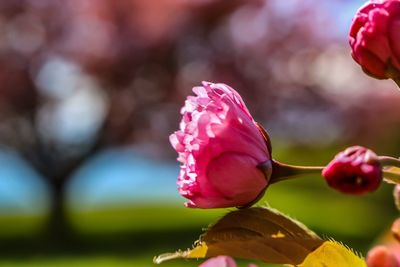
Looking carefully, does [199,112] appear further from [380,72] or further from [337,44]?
[337,44]

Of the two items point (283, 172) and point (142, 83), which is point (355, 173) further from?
point (142, 83)

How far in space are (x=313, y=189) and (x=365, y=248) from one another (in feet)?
16.9

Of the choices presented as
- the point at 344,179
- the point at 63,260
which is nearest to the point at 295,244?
the point at 344,179

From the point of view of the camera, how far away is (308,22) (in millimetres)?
8633

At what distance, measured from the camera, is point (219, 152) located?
64 cm

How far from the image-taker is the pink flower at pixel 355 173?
57 centimetres

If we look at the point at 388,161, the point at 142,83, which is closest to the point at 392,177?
the point at 388,161

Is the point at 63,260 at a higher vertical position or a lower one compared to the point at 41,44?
lower

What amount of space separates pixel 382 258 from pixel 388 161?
105 mm

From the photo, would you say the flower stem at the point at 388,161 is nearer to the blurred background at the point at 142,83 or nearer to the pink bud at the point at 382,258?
the pink bud at the point at 382,258

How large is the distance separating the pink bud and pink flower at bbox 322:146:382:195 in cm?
6

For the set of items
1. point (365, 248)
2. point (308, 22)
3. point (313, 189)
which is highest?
point (308, 22)

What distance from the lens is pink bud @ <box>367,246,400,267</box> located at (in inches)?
20.4

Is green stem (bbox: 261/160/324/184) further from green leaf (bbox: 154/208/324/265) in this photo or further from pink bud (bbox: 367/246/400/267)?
pink bud (bbox: 367/246/400/267)
